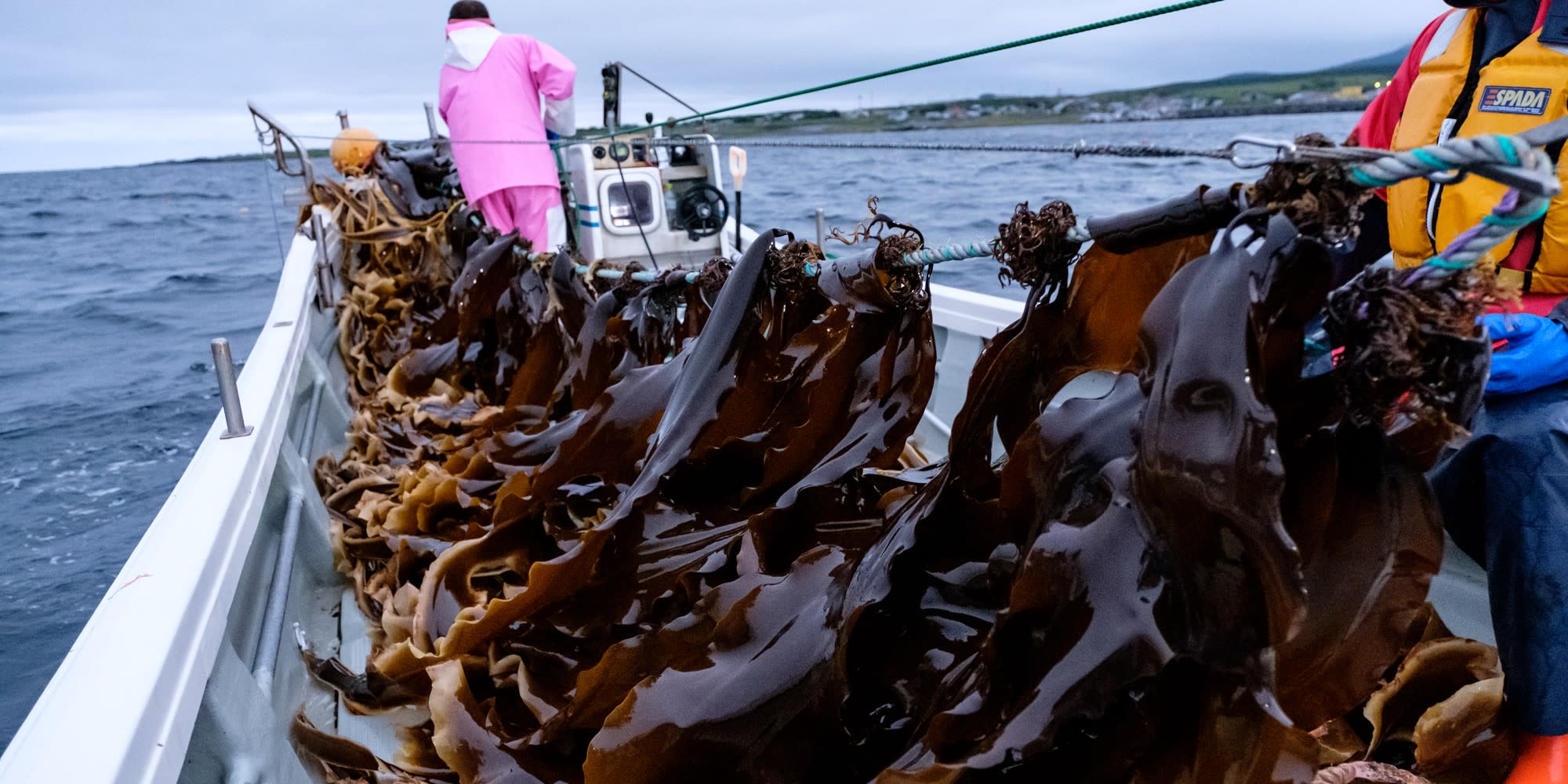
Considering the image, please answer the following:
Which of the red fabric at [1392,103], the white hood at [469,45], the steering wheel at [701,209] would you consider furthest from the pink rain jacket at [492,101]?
the red fabric at [1392,103]

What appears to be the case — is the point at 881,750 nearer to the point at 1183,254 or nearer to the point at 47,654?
the point at 1183,254

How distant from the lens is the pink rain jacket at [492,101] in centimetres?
423

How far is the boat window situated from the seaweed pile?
3085 millimetres

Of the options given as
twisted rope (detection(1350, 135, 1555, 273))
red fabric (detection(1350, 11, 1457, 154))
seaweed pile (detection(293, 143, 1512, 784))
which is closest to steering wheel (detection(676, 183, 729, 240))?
seaweed pile (detection(293, 143, 1512, 784))

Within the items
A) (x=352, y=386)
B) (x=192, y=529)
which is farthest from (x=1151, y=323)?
(x=352, y=386)

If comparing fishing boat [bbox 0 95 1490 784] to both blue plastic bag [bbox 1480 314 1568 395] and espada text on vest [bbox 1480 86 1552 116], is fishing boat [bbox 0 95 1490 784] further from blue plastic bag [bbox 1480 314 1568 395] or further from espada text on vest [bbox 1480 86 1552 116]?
espada text on vest [bbox 1480 86 1552 116]

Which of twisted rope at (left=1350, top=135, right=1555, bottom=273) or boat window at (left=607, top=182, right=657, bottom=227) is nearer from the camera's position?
twisted rope at (left=1350, top=135, right=1555, bottom=273)

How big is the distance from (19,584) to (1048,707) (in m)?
3.25

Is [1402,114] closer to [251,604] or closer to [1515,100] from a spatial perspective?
[1515,100]

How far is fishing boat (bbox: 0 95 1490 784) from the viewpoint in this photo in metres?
0.98

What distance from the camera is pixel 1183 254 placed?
3.05 feet

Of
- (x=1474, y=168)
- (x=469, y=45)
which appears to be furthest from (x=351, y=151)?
(x=1474, y=168)

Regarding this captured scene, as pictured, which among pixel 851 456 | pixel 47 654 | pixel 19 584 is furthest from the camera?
pixel 19 584

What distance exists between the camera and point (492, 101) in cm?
423
